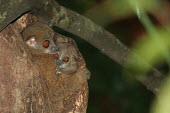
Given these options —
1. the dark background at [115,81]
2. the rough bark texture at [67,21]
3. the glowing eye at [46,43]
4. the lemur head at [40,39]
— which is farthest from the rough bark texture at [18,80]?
the dark background at [115,81]

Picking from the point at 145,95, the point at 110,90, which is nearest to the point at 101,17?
the point at 110,90

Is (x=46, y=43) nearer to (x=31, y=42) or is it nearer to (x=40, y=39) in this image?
(x=40, y=39)

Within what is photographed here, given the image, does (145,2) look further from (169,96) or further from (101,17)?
(101,17)

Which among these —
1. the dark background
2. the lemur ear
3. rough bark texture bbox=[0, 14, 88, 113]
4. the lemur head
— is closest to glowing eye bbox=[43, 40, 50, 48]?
the lemur head

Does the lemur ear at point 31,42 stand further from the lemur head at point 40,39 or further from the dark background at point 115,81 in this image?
the dark background at point 115,81

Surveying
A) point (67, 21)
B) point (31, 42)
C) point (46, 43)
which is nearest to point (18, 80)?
point (67, 21)

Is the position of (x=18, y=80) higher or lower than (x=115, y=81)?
lower

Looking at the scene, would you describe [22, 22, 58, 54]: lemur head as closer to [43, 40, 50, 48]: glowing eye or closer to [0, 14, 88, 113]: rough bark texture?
[43, 40, 50, 48]: glowing eye
